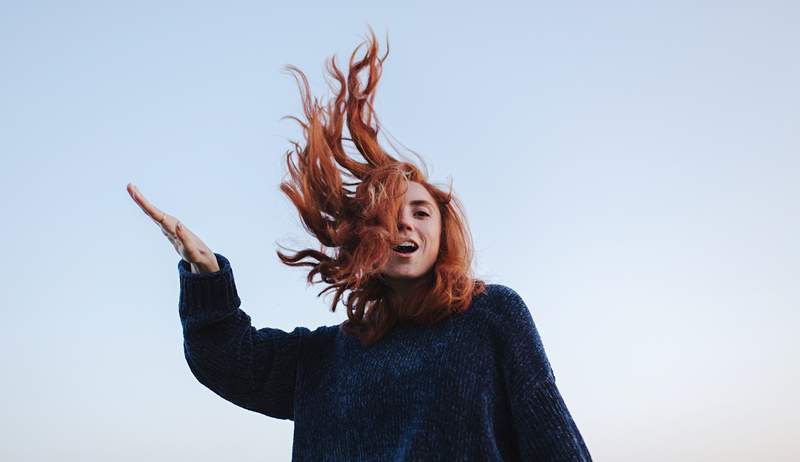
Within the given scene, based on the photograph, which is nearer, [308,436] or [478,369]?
[478,369]

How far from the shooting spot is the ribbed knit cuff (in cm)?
296

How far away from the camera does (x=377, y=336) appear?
9.71 feet

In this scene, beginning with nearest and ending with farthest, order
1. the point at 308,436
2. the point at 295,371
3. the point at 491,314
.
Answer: the point at 491,314 < the point at 308,436 < the point at 295,371

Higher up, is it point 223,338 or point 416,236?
point 416,236

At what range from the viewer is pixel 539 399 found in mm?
2639

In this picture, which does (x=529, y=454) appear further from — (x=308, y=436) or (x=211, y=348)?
(x=211, y=348)

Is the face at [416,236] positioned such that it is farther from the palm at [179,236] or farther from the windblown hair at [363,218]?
the palm at [179,236]

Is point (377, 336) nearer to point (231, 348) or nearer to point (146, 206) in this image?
point (231, 348)

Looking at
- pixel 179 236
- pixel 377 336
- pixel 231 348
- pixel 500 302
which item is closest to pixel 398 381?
pixel 377 336

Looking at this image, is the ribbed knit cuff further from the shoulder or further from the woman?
the shoulder

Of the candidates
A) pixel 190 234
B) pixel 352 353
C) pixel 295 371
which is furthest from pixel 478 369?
pixel 190 234

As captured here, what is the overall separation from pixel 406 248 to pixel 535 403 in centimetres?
65

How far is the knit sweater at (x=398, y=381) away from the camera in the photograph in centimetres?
264

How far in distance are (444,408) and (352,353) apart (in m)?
0.50
